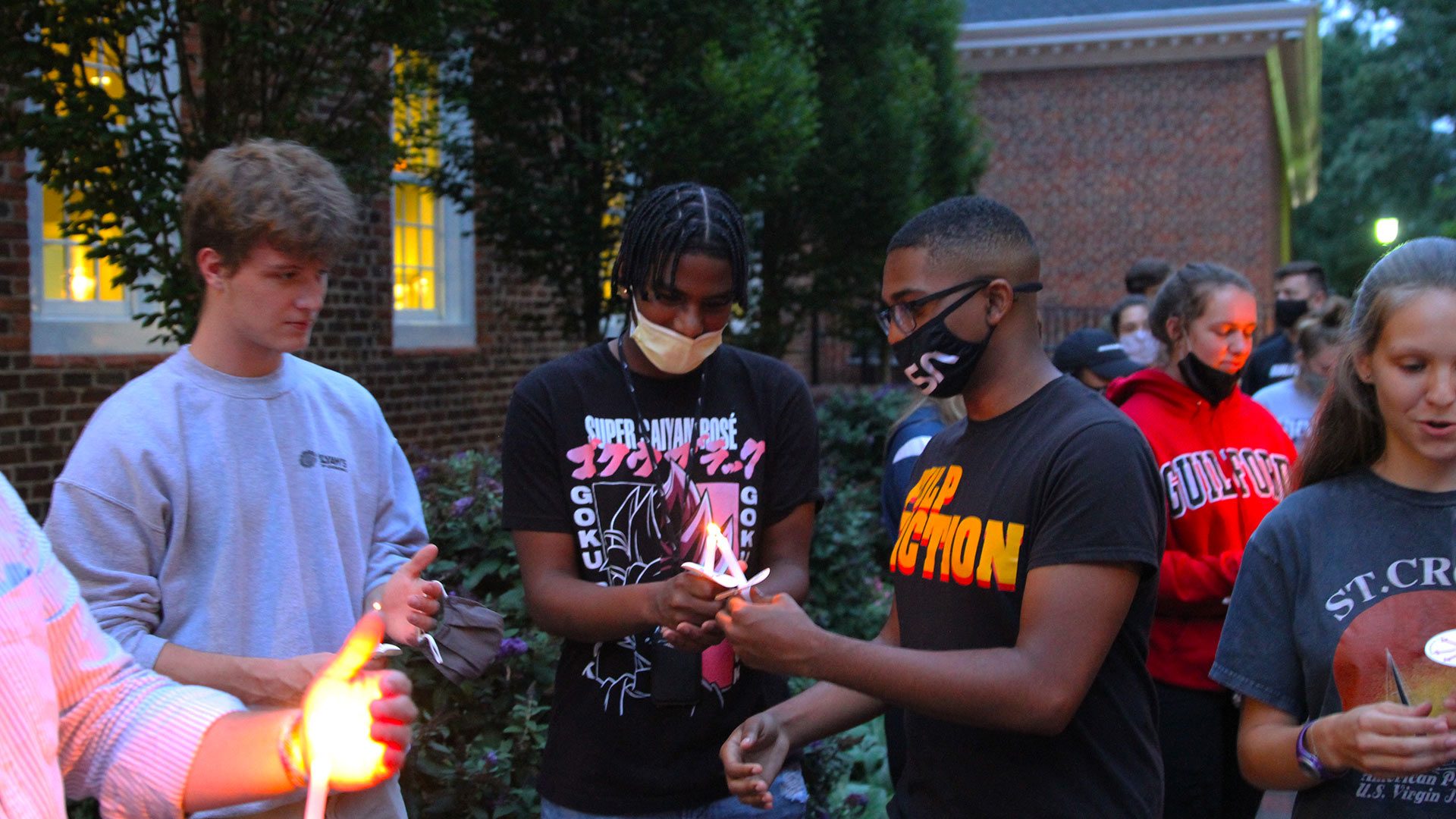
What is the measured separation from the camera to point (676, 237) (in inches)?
108

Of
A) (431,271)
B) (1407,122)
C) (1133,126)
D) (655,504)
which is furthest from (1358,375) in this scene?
(1407,122)

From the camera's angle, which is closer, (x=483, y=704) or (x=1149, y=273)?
(x=483, y=704)

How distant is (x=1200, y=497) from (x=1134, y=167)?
856 inches

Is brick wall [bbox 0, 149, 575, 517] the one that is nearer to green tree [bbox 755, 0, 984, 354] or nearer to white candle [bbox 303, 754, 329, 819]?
green tree [bbox 755, 0, 984, 354]

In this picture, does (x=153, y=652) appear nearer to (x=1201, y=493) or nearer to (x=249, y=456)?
(x=249, y=456)

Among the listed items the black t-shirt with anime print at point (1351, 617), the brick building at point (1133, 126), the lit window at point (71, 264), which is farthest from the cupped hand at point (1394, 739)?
the brick building at point (1133, 126)

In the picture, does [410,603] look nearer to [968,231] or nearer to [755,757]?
[755,757]

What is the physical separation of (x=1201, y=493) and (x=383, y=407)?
23.9 ft

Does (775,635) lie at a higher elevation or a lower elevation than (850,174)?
lower

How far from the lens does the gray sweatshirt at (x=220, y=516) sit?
2.24 m

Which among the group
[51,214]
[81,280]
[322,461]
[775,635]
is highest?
[51,214]

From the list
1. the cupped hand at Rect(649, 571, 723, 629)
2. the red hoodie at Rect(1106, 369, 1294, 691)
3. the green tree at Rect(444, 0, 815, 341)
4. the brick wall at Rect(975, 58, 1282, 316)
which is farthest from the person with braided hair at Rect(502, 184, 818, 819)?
the brick wall at Rect(975, 58, 1282, 316)

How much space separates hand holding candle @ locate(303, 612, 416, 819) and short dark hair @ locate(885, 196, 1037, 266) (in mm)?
1368

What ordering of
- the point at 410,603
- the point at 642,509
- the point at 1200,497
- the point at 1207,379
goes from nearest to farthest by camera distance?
the point at 410,603 → the point at 642,509 → the point at 1200,497 → the point at 1207,379
